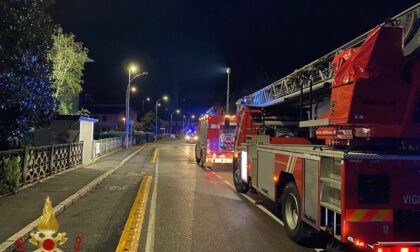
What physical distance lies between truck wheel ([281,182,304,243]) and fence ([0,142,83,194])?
286 inches

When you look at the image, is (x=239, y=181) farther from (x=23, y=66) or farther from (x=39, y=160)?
(x=23, y=66)

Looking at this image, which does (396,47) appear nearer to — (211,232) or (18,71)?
(211,232)

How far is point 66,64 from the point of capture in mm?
27656

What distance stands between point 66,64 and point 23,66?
17.5 meters

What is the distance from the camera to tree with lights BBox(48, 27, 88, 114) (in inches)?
1061

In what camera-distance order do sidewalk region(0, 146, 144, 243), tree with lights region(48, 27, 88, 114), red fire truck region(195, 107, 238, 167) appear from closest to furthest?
sidewalk region(0, 146, 144, 243) → red fire truck region(195, 107, 238, 167) → tree with lights region(48, 27, 88, 114)

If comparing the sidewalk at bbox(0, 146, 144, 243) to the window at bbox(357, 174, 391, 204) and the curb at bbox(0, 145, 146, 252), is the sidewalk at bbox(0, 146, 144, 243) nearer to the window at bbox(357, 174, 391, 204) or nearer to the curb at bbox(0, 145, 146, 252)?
the curb at bbox(0, 145, 146, 252)

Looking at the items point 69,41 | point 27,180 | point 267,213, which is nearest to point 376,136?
point 267,213

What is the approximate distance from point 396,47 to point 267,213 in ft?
17.6

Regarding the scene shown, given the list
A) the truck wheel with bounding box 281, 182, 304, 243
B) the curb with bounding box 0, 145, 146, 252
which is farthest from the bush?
the truck wheel with bounding box 281, 182, 304, 243

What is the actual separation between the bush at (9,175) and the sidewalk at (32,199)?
0.77 ft

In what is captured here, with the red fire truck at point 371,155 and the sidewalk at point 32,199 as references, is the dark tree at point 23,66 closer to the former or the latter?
the sidewalk at point 32,199

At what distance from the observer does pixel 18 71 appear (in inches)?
426

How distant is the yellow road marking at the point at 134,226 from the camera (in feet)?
22.9
